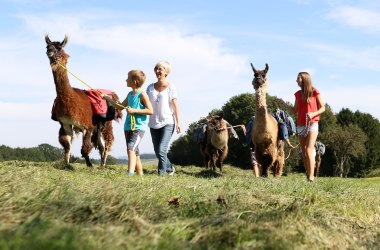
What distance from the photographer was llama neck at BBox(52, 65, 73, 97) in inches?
456

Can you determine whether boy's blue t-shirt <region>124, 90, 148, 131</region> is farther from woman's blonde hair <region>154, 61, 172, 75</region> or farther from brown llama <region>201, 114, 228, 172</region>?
brown llama <region>201, 114, 228, 172</region>

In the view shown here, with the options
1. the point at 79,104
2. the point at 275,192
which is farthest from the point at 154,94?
the point at 275,192

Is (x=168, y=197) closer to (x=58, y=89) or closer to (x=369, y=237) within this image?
(x=369, y=237)

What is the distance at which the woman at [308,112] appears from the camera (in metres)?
10.5

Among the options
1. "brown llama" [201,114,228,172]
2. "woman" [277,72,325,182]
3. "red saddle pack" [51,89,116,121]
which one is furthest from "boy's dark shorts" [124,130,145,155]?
"brown llama" [201,114,228,172]

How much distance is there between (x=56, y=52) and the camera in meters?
11.7

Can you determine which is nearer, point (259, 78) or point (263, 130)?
point (259, 78)

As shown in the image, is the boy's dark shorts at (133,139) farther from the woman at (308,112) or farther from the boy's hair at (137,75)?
the woman at (308,112)

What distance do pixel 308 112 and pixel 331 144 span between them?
50.1 metres

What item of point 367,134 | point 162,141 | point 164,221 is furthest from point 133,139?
point 367,134

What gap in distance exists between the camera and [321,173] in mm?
59719

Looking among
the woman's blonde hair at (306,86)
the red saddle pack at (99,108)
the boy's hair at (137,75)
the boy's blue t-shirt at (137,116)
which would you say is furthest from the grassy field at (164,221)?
the red saddle pack at (99,108)

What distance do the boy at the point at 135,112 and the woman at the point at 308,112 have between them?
3.22 m

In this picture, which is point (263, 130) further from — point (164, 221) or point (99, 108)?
point (164, 221)
